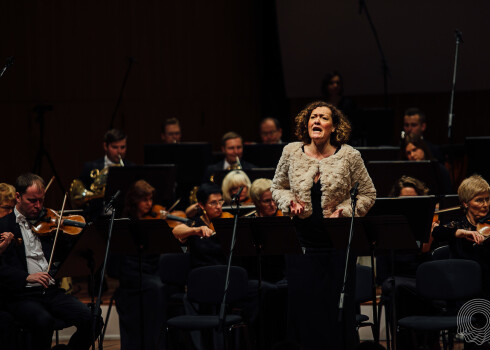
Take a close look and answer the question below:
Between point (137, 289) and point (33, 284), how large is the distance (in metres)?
0.77

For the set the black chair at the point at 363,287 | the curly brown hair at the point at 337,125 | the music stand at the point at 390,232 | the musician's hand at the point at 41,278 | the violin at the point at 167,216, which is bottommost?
the black chair at the point at 363,287

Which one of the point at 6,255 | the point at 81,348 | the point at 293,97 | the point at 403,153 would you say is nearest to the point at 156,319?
the point at 81,348

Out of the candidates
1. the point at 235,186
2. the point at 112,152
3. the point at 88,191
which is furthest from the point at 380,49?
the point at 88,191

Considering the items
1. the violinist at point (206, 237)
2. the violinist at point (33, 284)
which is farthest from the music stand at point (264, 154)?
the violinist at point (33, 284)

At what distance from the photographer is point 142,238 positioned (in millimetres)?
4844

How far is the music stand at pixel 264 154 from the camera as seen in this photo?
22.9 feet

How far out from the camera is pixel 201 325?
4715mm

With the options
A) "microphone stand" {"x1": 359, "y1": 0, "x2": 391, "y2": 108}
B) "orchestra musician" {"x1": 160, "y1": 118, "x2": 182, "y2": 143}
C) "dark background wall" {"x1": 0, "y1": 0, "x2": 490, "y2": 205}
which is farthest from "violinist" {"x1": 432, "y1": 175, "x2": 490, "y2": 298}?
"dark background wall" {"x1": 0, "y1": 0, "x2": 490, "y2": 205}

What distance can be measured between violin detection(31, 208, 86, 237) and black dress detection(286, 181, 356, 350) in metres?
1.59

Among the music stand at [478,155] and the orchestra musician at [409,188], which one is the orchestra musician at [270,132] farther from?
the orchestra musician at [409,188]

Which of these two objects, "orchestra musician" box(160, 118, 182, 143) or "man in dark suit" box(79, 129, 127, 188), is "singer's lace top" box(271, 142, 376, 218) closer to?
"man in dark suit" box(79, 129, 127, 188)

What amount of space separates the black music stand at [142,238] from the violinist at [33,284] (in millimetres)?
482

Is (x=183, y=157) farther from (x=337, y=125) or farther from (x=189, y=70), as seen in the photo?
(x=337, y=125)

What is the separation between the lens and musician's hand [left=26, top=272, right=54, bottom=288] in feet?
15.9
